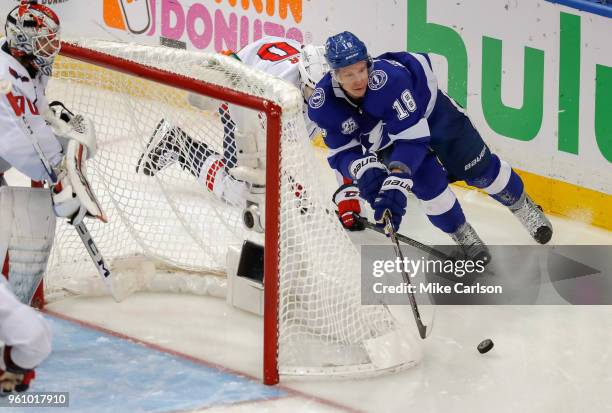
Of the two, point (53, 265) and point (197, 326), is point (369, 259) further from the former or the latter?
point (53, 265)

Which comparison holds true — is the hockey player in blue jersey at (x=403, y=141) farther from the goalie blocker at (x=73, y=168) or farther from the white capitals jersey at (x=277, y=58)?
the goalie blocker at (x=73, y=168)

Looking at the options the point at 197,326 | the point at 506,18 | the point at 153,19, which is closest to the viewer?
the point at 197,326

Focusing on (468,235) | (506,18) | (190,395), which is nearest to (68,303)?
(190,395)

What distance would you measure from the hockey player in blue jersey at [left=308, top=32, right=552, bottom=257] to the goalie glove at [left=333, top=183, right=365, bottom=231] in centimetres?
6

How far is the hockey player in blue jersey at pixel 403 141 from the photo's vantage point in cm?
460

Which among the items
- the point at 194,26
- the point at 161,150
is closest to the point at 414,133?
the point at 161,150

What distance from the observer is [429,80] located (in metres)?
4.91

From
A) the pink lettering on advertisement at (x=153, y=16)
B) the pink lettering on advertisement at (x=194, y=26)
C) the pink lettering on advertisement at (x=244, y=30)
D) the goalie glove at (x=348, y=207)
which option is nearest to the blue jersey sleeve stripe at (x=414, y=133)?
the goalie glove at (x=348, y=207)

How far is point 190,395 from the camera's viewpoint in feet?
13.8

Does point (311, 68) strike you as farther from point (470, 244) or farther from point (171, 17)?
point (171, 17)

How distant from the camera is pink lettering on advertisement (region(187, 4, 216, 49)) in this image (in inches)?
255

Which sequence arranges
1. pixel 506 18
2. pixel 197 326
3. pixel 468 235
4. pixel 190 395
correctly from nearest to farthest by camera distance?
pixel 190 395 → pixel 197 326 → pixel 468 235 → pixel 506 18

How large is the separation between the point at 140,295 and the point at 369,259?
0.82 m

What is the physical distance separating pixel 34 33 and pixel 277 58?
133 cm
